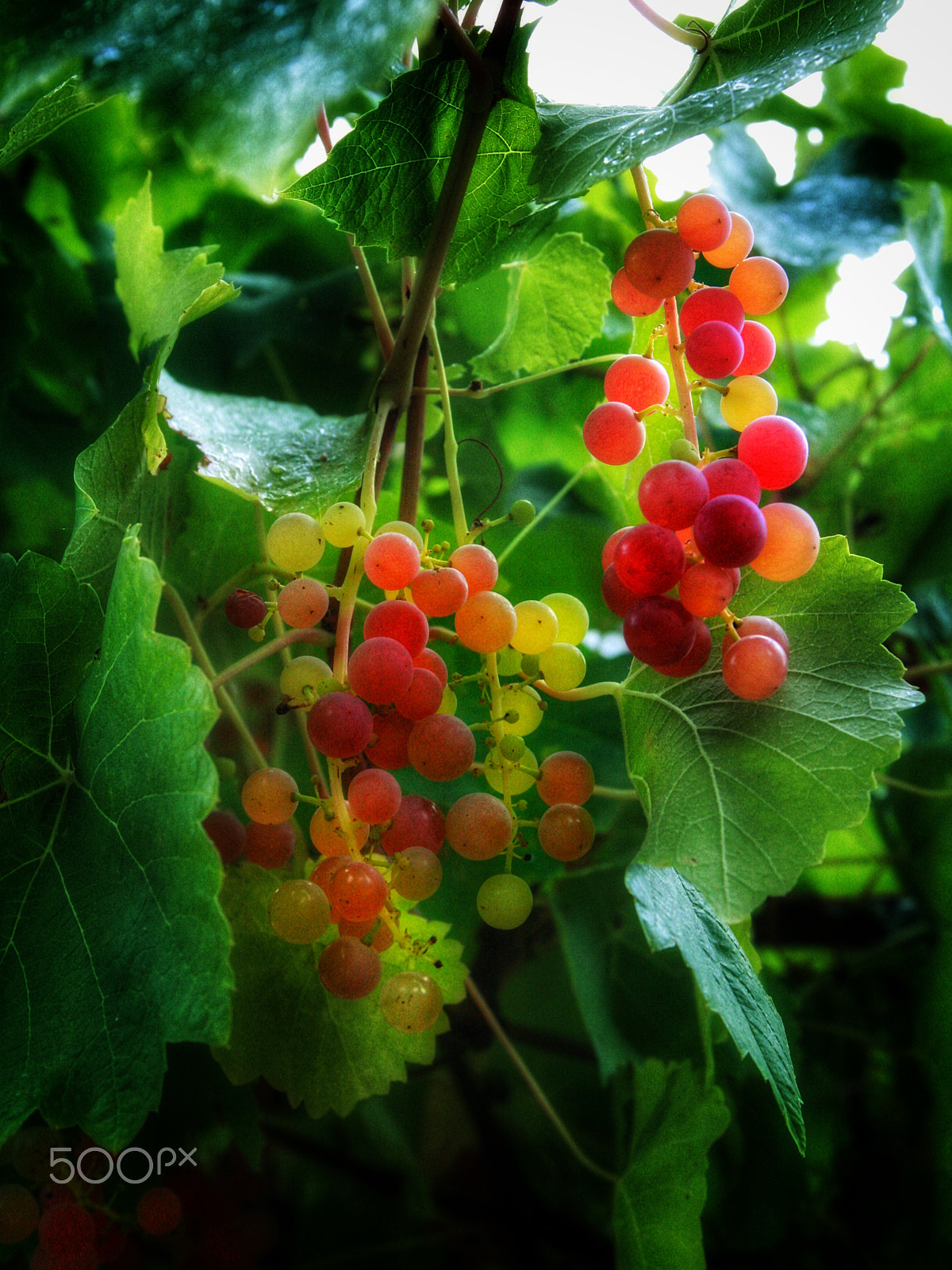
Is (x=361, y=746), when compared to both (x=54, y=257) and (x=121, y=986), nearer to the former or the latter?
(x=121, y=986)

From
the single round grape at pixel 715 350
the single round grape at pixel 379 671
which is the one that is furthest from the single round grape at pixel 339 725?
the single round grape at pixel 715 350

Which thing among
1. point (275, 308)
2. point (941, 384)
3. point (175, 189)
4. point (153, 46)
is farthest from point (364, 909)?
point (941, 384)

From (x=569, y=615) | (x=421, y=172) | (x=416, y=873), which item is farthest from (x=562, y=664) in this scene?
(x=421, y=172)

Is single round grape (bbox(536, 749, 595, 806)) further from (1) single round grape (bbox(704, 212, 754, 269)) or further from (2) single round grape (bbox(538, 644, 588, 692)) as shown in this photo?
(1) single round grape (bbox(704, 212, 754, 269))

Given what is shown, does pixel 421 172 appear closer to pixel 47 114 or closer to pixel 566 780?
pixel 47 114

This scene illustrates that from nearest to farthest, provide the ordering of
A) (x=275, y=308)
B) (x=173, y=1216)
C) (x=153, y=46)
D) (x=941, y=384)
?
(x=153, y=46) < (x=173, y=1216) < (x=275, y=308) < (x=941, y=384)

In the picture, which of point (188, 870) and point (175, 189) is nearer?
point (188, 870)

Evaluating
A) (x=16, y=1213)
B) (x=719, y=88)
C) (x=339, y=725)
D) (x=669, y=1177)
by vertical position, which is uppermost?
(x=719, y=88)

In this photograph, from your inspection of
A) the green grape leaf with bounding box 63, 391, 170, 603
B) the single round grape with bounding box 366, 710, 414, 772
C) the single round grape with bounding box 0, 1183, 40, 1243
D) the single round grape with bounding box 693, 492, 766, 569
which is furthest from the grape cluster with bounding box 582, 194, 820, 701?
the single round grape with bounding box 0, 1183, 40, 1243
